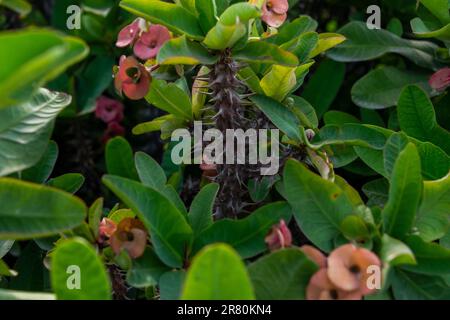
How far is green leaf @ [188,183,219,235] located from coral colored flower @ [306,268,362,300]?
0.75ft

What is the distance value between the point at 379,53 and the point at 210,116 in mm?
515

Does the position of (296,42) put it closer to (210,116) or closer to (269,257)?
(210,116)

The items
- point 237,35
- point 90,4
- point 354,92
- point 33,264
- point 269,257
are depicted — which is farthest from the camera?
point 90,4

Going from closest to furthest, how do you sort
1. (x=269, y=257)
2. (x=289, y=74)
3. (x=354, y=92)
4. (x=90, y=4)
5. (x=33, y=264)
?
(x=269, y=257), (x=289, y=74), (x=33, y=264), (x=354, y=92), (x=90, y=4)

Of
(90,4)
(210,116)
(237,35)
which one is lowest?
(210,116)

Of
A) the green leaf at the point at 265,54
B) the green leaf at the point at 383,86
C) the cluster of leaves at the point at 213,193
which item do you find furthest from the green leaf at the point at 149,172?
the green leaf at the point at 383,86

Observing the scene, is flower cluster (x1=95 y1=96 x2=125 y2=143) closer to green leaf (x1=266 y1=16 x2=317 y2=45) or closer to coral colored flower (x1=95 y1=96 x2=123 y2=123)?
coral colored flower (x1=95 y1=96 x2=123 y2=123)

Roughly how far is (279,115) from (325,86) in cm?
61

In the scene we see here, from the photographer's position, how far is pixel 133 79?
3.60ft

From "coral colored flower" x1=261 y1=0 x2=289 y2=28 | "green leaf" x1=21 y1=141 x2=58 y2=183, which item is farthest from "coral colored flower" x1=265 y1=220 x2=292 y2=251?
"green leaf" x1=21 y1=141 x2=58 y2=183

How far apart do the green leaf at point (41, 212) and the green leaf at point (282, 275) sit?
23 cm

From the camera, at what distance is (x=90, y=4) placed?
72.7 inches

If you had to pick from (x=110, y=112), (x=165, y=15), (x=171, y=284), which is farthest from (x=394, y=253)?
(x=110, y=112)
